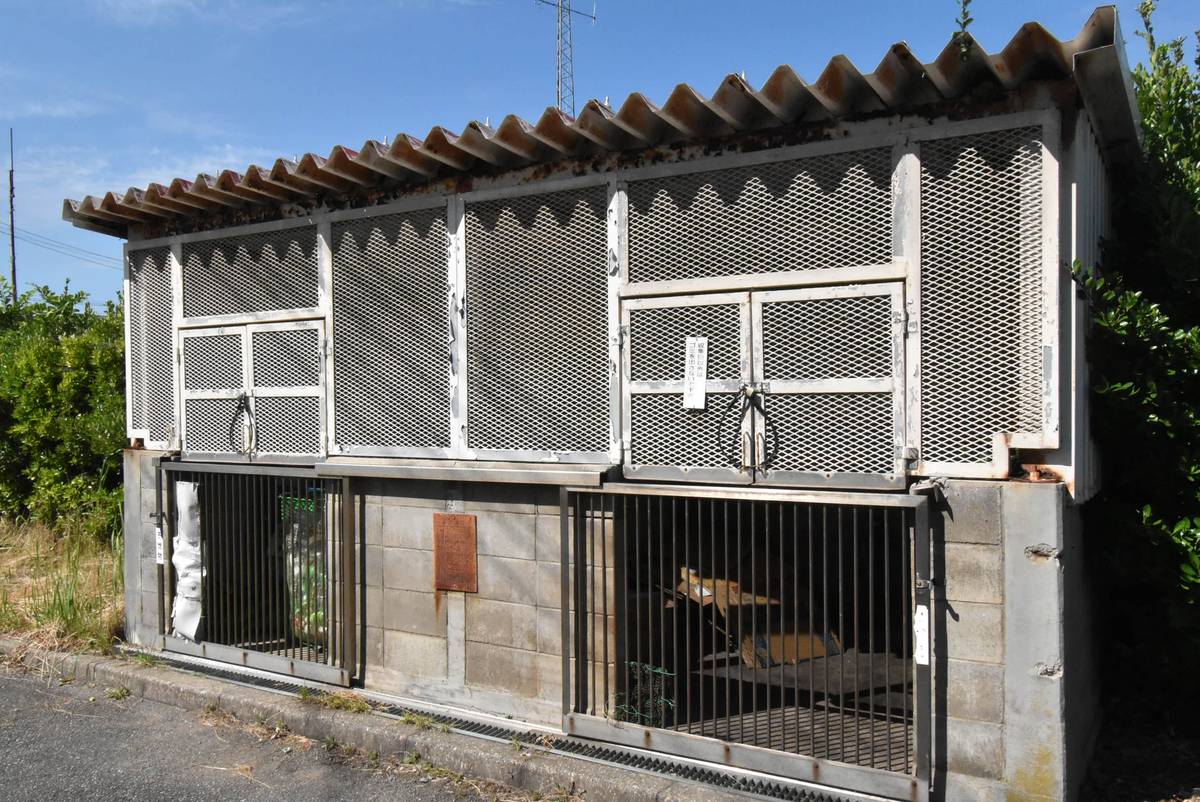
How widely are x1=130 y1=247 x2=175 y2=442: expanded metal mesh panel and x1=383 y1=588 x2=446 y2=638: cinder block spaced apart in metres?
2.51

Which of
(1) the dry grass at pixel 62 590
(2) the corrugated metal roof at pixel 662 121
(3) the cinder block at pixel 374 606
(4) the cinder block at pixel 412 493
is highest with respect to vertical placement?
(2) the corrugated metal roof at pixel 662 121

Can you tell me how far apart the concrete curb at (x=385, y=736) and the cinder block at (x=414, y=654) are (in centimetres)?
39

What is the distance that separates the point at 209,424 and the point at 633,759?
161 inches

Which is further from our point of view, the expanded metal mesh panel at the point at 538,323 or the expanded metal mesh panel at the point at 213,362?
the expanded metal mesh panel at the point at 213,362

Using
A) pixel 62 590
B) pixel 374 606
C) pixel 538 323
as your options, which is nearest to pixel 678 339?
pixel 538 323

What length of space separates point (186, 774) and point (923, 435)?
446cm

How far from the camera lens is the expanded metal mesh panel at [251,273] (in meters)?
6.36

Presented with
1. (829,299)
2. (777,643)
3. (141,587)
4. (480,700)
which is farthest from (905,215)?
(141,587)

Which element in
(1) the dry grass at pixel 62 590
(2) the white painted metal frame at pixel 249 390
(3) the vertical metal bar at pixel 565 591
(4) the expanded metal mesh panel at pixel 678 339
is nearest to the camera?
(4) the expanded metal mesh panel at pixel 678 339

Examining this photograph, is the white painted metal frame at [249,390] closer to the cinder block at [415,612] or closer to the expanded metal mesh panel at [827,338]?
the cinder block at [415,612]

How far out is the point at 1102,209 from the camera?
534cm

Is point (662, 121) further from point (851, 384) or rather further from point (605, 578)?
point (605, 578)

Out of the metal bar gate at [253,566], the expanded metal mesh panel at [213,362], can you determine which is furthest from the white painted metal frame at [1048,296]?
the expanded metal mesh panel at [213,362]

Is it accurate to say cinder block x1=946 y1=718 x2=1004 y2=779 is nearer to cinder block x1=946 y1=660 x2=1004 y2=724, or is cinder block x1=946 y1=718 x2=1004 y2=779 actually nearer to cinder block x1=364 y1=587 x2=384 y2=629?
cinder block x1=946 y1=660 x2=1004 y2=724
